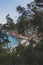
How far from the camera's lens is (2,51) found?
388 centimetres

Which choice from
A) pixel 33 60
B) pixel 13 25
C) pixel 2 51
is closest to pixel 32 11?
pixel 13 25

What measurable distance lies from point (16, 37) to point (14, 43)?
23 cm

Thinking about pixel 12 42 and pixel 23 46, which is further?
pixel 12 42

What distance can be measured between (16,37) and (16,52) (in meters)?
0.77

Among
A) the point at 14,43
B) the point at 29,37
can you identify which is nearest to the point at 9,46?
the point at 14,43

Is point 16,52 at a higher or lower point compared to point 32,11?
lower

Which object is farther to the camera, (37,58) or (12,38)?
(12,38)

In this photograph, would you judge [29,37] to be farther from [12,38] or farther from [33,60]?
[33,60]

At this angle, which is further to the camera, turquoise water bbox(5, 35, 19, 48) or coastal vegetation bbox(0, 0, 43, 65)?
turquoise water bbox(5, 35, 19, 48)

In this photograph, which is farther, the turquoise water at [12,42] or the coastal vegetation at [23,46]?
the turquoise water at [12,42]

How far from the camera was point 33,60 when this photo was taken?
335 centimetres

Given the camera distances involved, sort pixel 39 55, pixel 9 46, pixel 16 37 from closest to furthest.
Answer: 1. pixel 39 55
2. pixel 9 46
3. pixel 16 37

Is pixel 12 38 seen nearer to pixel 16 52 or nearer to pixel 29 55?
pixel 16 52

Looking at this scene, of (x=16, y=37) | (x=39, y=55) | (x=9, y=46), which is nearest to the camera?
(x=39, y=55)
